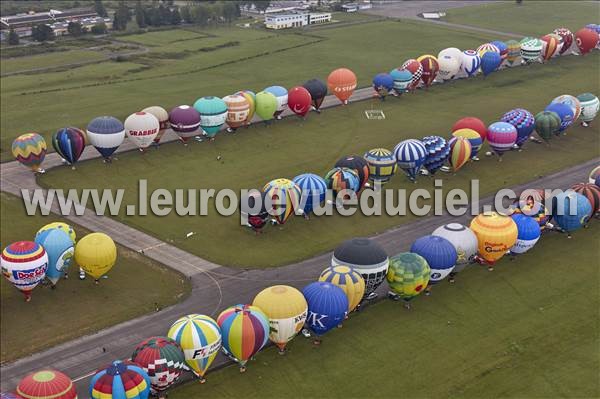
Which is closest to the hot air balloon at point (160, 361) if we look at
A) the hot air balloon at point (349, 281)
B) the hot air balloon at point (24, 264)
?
the hot air balloon at point (349, 281)

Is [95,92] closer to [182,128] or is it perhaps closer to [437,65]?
[182,128]

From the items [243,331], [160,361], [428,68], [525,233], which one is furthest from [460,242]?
[428,68]

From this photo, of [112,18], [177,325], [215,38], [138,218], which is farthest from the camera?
[112,18]

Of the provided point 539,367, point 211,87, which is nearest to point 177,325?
point 539,367

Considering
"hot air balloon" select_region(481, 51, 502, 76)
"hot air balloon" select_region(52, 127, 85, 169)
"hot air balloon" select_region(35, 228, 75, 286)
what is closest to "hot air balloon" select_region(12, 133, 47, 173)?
"hot air balloon" select_region(52, 127, 85, 169)

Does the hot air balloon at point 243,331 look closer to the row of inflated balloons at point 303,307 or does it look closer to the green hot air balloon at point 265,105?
the row of inflated balloons at point 303,307

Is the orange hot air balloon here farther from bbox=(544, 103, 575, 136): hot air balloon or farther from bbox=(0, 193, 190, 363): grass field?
bbox=(0, 193, 190, 363): grass field

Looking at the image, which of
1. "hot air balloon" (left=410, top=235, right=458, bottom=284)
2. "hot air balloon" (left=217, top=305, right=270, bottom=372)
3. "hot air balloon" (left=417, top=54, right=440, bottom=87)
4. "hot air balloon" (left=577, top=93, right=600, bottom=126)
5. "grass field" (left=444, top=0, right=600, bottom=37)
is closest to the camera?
"hot air balloon" (left=217, top=305, right=270, bottom=372)
